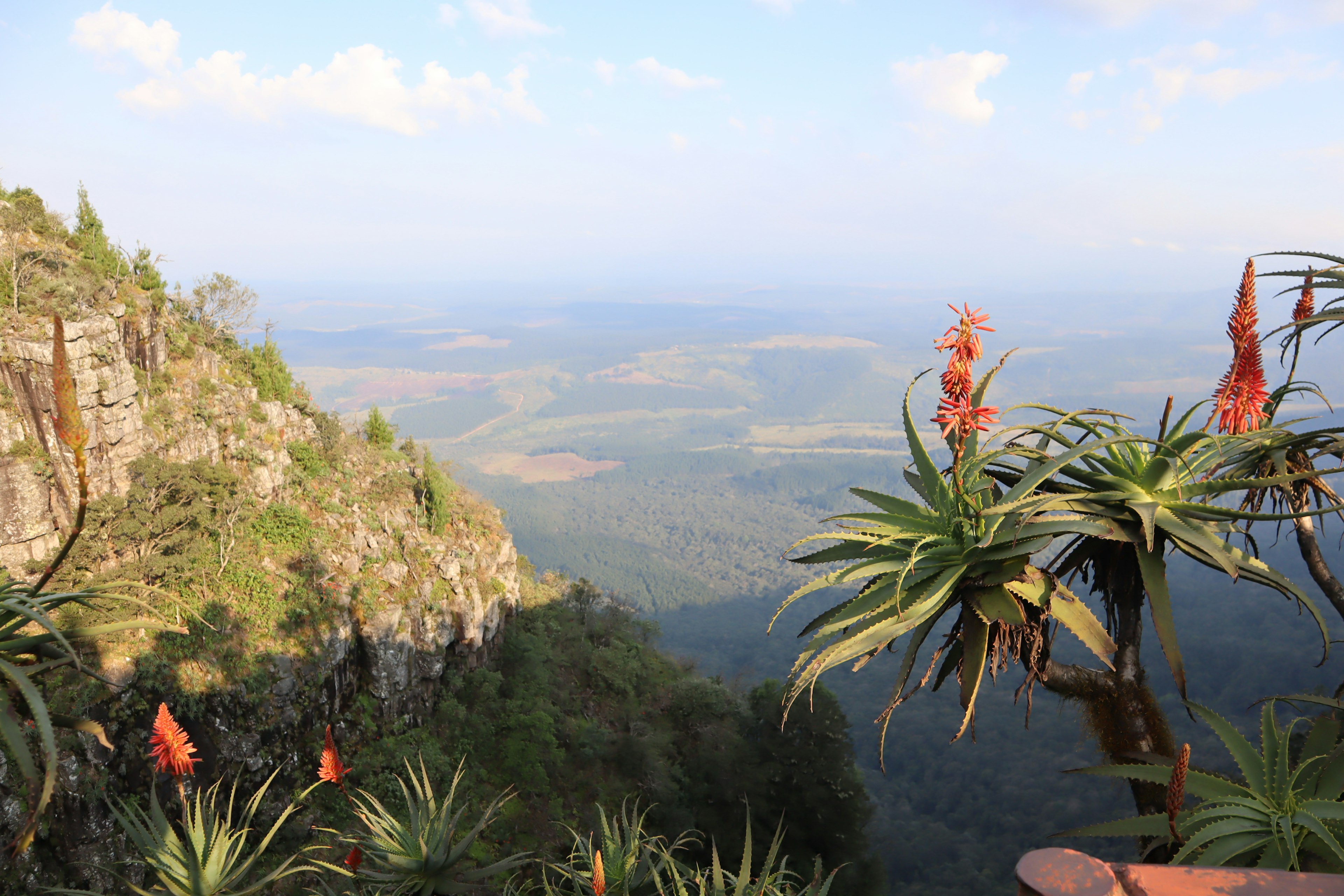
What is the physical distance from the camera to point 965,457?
14.8 feet

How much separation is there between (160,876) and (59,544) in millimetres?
19149

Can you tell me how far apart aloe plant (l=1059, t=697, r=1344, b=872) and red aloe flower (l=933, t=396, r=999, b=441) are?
1.92m

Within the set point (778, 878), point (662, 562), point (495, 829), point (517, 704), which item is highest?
point (778, 878)

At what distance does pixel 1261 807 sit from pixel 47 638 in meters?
6.75

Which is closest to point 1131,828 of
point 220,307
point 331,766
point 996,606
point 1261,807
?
point 1261,807

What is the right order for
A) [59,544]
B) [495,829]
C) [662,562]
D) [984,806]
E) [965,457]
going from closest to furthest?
[965,457], [59,544], [495,829], [984,806], [662,562]

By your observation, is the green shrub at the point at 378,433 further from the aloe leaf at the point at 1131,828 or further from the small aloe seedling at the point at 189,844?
the aloe leaf at the point at 1131,828

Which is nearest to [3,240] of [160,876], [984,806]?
[160,876]

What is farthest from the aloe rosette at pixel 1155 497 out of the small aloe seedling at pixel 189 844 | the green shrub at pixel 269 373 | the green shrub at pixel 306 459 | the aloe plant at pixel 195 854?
the green shrub at pixel 269 373

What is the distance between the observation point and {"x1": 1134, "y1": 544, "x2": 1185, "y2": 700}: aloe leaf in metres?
3.87

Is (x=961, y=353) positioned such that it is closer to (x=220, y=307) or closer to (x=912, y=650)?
(x=912, y=650)

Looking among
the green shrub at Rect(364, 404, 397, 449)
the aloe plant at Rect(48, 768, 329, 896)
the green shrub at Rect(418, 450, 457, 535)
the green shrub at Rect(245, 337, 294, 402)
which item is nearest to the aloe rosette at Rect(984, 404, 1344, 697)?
the aloe plant at Rect(48, 768, 329, 896)

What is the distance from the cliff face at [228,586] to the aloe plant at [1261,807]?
62.1 ft

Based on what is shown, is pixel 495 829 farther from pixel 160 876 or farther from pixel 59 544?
pixel 160 876
